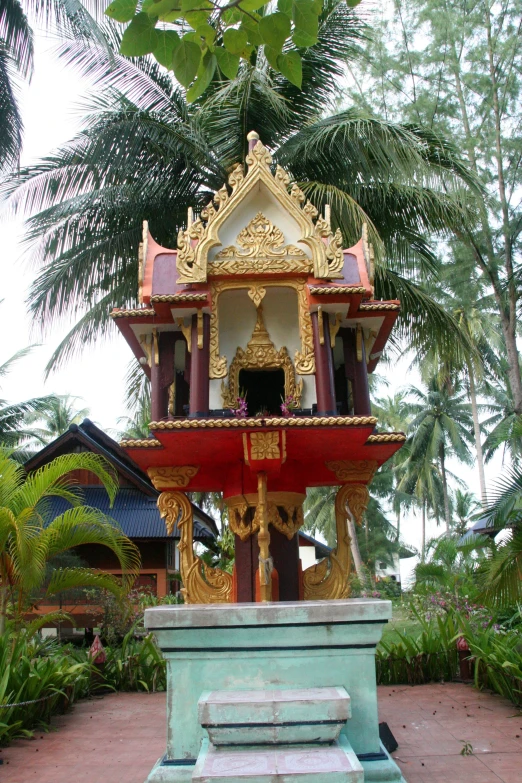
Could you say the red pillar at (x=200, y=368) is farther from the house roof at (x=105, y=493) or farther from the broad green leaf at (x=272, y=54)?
the house roof at (x=105, y=493)

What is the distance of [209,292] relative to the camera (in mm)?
8258

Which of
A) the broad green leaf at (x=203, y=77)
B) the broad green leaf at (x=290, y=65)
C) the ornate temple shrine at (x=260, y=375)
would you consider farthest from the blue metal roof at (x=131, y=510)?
the broad green leaf at (x=290, y=65)

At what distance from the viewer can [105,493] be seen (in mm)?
19531

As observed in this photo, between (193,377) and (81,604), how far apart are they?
29.8ft

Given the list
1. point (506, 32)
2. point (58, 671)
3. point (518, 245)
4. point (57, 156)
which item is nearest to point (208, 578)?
point (58, 671)

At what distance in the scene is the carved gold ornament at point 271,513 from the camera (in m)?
8.58

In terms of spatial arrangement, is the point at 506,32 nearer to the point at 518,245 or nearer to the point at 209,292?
the point at 518,245

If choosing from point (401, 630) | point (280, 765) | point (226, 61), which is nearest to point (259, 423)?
point (280, 765)

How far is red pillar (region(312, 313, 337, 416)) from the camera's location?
7.87m

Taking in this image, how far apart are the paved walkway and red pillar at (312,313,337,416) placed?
11.9 ft

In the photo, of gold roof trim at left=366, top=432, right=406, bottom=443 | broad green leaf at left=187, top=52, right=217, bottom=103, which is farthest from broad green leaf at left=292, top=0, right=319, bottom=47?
gold roof trim at left=366, top=432, right=406, bottom=443

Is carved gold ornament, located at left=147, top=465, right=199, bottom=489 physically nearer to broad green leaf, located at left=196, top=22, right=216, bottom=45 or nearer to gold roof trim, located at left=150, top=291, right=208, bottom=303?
gold roof trim, located at left=150, top=291, right=208, bottom=303

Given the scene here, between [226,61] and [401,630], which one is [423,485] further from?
[226,61]

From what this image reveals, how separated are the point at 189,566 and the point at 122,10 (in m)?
6.86
